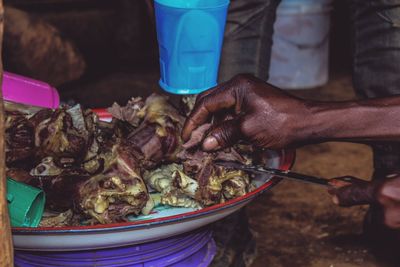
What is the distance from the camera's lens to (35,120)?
2088 millimetres

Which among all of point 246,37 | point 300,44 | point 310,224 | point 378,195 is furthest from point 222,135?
point 300,44

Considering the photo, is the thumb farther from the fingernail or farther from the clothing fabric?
the clothing fabric

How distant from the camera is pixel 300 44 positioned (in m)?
5.90

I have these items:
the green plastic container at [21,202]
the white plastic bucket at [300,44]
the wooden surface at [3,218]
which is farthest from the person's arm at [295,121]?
A: the white plastic bucket at [300,44]

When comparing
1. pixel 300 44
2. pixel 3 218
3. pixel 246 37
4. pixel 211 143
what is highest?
pixel 3 218

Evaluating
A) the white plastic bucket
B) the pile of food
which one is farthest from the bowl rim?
the white plastic bucket

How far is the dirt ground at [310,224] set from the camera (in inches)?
115

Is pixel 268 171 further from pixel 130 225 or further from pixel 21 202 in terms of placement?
pixel 21 202

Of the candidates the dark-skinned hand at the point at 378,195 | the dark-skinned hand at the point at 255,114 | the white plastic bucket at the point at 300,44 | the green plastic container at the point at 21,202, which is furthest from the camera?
the white plastic bucket at the point at 300,44

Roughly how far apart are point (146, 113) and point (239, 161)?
0.37 meters

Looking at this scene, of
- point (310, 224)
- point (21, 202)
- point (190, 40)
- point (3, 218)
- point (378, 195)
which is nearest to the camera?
point (3, 218)

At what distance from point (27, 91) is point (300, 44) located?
3.92m

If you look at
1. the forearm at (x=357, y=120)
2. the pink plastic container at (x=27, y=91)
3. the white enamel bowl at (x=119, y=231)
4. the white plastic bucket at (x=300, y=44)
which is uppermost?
the forearm at (x=357, y=120)

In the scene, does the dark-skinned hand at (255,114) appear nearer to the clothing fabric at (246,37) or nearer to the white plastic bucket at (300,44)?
the clothing fabric at (246,37)
